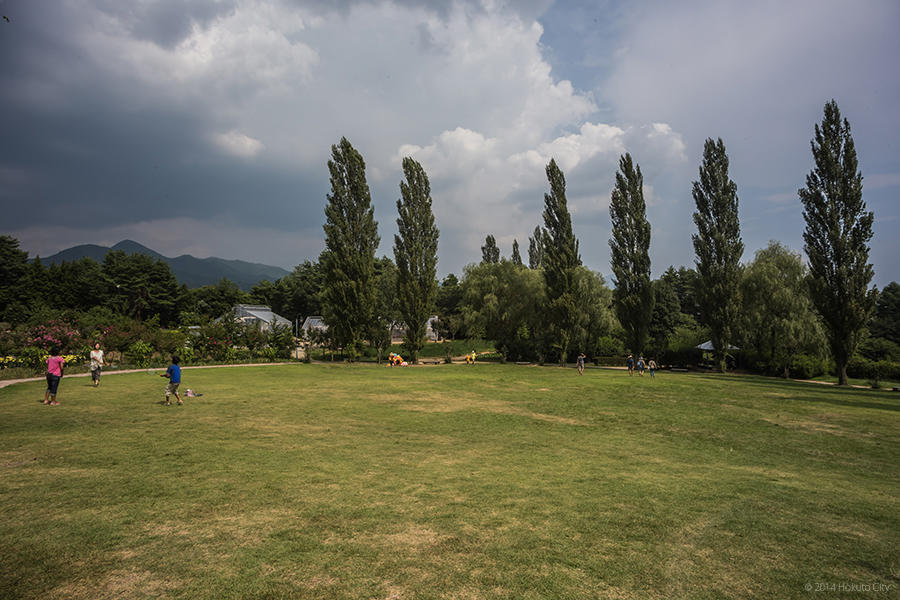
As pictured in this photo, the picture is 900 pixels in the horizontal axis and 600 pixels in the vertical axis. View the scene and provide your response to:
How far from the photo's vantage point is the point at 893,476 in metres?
8.66

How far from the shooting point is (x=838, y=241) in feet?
94.9

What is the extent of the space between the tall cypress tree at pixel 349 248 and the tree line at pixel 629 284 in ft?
0.34

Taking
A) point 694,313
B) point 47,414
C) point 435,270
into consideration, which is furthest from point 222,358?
point 694,313

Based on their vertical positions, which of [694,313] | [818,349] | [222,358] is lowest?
[222,358]

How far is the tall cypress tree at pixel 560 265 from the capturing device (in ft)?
129

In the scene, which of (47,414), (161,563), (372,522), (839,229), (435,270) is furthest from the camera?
(435,270)

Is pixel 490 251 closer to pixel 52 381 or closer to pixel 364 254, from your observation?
pixel 364 254

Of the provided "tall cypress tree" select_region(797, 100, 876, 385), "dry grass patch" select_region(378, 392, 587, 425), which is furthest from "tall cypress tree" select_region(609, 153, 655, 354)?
"dry grass patch" select_region(378, 392, 587, 425)

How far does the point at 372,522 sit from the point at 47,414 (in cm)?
1197

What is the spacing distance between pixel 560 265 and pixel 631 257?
6.26 metres

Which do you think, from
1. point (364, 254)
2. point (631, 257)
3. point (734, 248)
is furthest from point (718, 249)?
point (364, 254)

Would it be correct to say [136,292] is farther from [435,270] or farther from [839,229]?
[839,229]

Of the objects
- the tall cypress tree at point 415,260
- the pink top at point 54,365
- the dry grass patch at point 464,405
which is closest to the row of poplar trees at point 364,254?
the tall cypress tree at point 415,260

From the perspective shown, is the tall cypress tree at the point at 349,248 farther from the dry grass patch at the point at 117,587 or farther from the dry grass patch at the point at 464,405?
the dry grass patch at the point at 117,587
